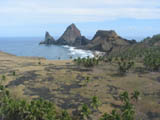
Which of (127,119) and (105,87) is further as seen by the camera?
(105,87)

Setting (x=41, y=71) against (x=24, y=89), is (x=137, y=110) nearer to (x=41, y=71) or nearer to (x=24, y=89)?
(x=24, y=89)

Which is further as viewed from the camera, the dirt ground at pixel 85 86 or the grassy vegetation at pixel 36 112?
the dirt ground at pixel 85 86

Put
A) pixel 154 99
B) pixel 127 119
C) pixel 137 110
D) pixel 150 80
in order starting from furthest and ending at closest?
pixel 150 80, pixel 154 99, pixel 137 110, pixel 127 119

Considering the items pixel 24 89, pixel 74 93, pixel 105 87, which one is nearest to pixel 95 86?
pixel 105 87

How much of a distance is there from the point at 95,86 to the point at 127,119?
115 feet

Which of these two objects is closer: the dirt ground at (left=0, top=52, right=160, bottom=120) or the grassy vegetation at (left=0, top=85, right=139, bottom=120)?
the grassy vegetation at (left=0, top=85, right=139, bottom=120)

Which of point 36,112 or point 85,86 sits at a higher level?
point 85,86

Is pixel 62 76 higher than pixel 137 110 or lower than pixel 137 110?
higher

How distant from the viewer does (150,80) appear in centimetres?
9175

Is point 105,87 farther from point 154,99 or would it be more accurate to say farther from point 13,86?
point 13,86

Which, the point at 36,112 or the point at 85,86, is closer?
the point at 36,112

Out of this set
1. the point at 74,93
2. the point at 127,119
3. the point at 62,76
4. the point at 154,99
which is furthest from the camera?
the point at 62,76

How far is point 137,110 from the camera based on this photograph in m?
65.4

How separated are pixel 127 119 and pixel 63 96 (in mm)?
31155
